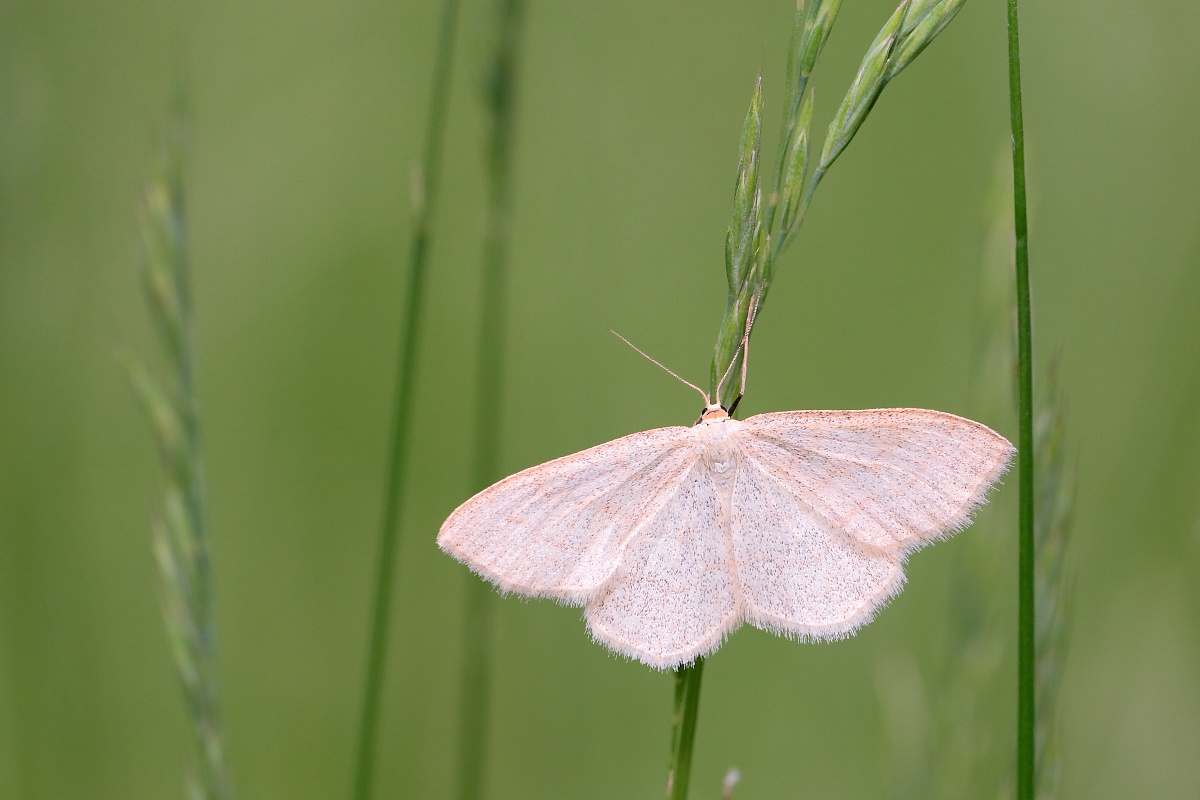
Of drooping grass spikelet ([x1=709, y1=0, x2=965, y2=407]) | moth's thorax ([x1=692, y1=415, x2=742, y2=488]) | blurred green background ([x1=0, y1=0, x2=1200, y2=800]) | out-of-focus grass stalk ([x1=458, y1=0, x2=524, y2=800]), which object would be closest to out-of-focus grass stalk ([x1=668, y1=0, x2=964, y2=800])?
drooping grass spikelet ([x1=709, y1=0, x2=965, y2=407])

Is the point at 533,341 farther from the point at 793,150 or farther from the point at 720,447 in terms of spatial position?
the point at 793,150

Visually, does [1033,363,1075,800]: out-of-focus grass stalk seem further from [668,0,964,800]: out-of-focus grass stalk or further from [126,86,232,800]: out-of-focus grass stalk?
[126,86,232,800]: out-of-focus grass stalk

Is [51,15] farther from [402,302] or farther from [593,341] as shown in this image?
[593,341]

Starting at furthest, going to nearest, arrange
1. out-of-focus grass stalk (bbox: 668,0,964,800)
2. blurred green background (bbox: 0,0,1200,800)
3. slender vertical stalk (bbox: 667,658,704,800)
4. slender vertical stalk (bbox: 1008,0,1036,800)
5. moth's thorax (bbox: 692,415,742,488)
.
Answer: blurred green background (bbox: 0,0,1200,800), moth's thorax (bbox: 692,415,742,488), out-of-focus grass stalk (bbox: 668,0,964,800), slender vertical stalk (bbox: 667,658,704,800), slender vertical stalk (bbox: 1008,0,1036,800)

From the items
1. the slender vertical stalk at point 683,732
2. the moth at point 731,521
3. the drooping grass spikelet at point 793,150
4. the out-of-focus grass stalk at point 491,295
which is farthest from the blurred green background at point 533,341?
the slender vertical stalk at point 683,732

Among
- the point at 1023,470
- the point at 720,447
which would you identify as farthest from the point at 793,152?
the point at 720,447

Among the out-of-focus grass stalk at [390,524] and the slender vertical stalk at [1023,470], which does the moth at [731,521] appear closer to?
the out-of-focus grass stalk at [390,524]

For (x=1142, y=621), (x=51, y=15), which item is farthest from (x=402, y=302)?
A: (x=1142, y=621)
